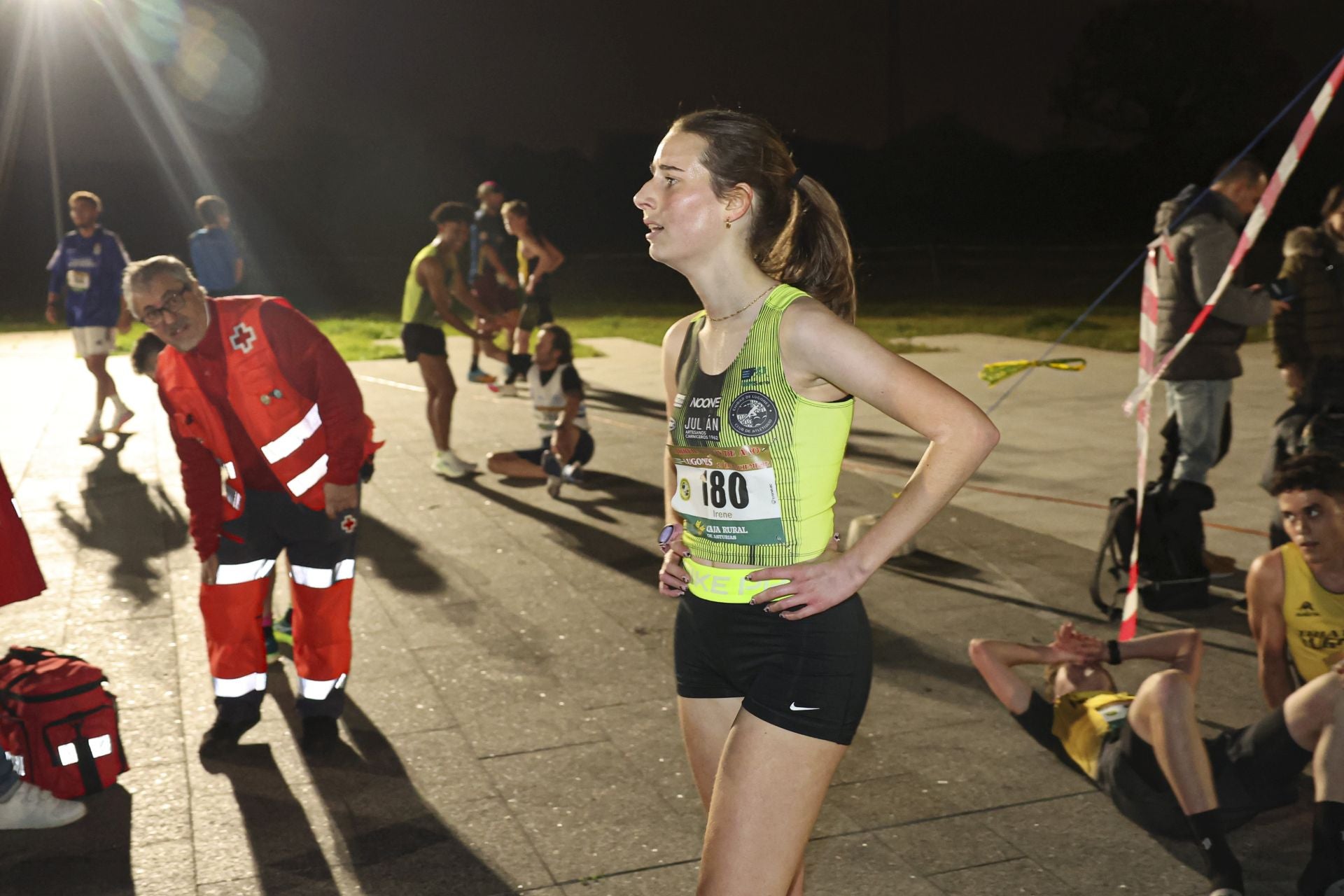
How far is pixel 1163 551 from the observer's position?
20.4ft

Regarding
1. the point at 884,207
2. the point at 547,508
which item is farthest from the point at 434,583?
the point at 884,207

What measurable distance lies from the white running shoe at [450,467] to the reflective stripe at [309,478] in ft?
15.7

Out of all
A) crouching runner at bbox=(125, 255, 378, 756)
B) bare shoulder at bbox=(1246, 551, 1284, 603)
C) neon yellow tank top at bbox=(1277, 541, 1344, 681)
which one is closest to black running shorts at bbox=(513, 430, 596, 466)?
crouching runner at bbox=(125, 255, 378, 756)

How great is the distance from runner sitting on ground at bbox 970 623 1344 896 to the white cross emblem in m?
2.68

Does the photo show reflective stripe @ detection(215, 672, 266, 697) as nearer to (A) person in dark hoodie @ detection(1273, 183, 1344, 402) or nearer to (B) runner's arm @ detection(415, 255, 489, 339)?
(A) person in dark hoodie @ detection(1273, 183, 1344, 402)

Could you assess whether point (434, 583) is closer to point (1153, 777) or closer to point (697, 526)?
point (1153, 777)

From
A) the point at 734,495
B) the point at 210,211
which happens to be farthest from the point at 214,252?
the point at 734,495

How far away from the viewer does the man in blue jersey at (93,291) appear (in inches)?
434

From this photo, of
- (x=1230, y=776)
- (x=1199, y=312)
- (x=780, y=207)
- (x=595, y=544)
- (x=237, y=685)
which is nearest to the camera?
(x=780, y=207)

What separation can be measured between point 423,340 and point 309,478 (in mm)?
4754

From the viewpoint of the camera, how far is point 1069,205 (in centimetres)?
4928

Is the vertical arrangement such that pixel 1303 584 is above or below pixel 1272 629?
above

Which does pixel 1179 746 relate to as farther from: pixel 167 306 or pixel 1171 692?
pixel 167 306

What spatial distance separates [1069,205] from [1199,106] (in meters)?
16.5
